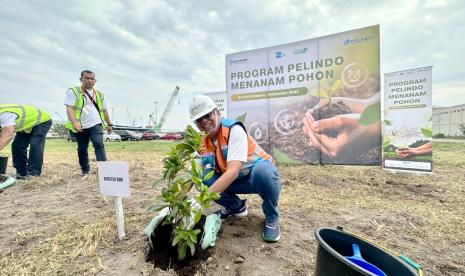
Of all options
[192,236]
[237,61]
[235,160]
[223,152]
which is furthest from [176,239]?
[237,61]

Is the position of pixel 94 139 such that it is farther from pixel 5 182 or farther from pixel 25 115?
pixel 5 182

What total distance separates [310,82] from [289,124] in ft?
3.56

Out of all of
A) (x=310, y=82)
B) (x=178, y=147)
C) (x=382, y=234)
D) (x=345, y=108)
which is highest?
(x=310, y=82)

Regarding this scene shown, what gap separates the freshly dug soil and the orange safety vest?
0.53m

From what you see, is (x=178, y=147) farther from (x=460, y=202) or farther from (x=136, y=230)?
(x=460, y=202)

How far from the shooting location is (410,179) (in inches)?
184

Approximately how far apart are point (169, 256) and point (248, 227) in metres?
0.75

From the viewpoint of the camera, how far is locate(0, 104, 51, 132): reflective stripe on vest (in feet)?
12.4

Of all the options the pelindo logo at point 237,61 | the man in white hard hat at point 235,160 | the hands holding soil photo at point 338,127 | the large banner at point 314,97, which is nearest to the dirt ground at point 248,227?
the man in white hard hat at point 235,160

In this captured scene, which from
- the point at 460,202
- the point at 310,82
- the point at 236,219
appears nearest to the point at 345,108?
the point at 310,82

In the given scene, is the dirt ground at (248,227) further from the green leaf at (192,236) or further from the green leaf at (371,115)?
the green leaf at (371,115)

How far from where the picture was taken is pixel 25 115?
4.01 m

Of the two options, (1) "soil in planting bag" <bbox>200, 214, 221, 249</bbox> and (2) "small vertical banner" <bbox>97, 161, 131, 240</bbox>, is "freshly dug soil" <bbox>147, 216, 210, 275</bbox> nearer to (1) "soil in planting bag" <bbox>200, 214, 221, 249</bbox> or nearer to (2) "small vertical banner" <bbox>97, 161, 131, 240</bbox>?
(1) "soil in planting bag" <bbox>200, 214, 221, 249</bbox>

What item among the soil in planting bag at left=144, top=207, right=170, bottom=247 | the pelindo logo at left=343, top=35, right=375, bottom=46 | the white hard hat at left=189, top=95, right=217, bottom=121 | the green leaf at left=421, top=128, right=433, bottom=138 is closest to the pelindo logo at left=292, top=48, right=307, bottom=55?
the pelindo logo at left=343, top=35, right=375, bottom=46
